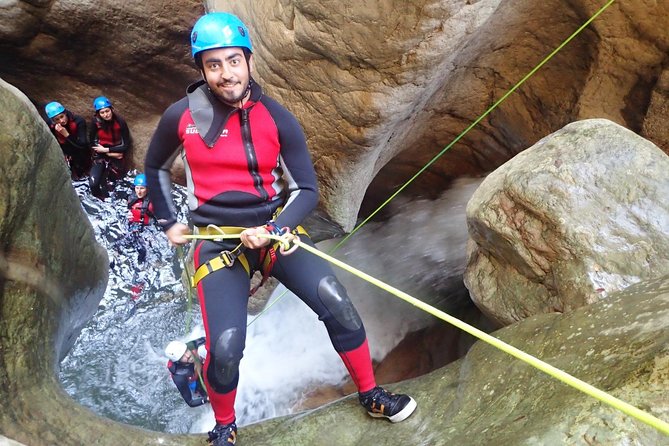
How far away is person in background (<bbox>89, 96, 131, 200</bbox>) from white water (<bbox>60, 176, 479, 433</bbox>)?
51.6 inches

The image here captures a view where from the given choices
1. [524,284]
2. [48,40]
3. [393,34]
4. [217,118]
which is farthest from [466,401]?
[48,40]

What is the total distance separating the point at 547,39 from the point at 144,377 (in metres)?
4.31

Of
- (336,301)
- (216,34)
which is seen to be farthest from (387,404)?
(216,34)

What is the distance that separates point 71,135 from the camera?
23.1 ft

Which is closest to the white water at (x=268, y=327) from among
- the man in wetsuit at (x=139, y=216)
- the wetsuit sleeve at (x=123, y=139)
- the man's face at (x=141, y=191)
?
the man in wetsuit at (x=139, y=216)

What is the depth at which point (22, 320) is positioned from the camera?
2.70 meters

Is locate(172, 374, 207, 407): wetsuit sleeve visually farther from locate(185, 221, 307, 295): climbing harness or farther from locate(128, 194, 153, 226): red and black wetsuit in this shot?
locate(128, 194, 153, 226): red and black wetsuit

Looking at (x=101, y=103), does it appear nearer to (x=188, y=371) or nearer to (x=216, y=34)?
(x=188, y=371)

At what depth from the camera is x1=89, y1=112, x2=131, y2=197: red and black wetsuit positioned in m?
6.93

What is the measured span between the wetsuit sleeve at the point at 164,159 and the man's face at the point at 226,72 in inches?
6.8

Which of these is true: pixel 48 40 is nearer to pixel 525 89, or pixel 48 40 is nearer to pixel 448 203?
pixel 448 203

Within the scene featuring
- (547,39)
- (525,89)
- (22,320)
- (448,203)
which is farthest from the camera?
(448,203)

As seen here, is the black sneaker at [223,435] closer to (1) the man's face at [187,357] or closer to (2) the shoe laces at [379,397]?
(2) the shoe laces at [379,397]

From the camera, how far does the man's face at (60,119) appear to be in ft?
21.9
